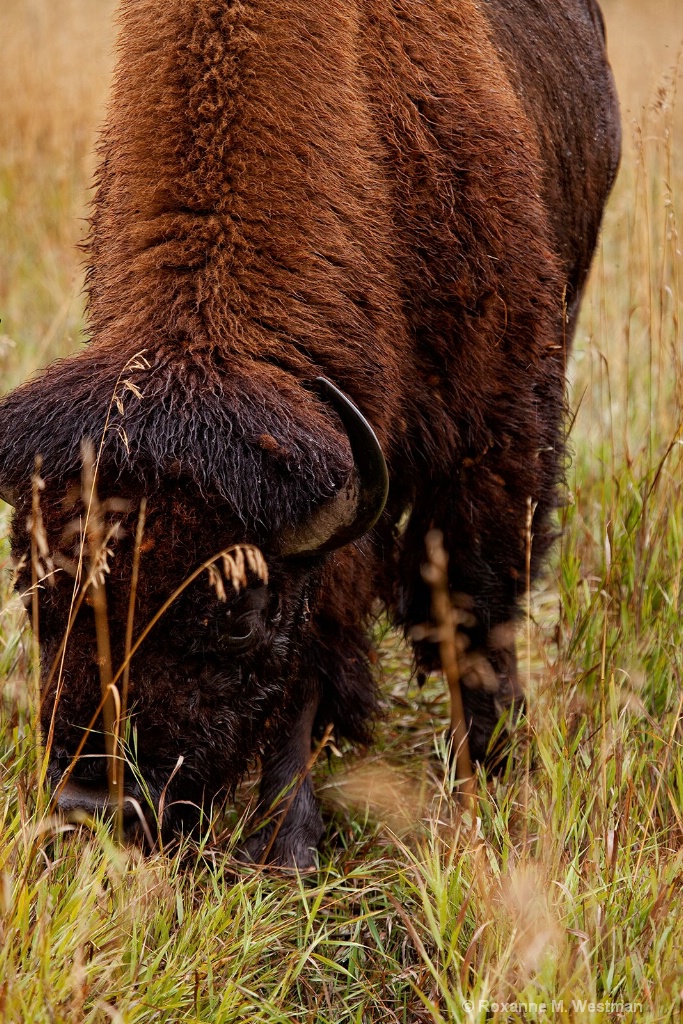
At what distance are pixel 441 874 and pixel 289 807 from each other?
0.90 m

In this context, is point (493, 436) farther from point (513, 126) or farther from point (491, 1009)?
point (491, 1009)

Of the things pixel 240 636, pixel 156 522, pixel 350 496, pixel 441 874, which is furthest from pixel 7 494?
pixel 441 874

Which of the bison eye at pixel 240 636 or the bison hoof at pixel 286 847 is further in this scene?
the bison hoof at pixel 286 847

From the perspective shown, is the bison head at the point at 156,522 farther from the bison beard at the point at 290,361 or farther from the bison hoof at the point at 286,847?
the bison hoof at the point at 286,847

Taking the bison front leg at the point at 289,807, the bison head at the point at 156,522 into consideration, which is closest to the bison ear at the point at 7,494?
the bison head at the point at 156,522

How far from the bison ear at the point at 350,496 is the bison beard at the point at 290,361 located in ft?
0.05

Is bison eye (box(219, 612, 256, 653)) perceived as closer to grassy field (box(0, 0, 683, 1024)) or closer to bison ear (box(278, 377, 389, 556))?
bison ear (box(278, 377, 389, 556))

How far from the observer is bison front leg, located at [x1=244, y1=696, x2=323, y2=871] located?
334cm

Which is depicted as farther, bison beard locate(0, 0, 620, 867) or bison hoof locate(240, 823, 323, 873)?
bison hoof locate(240, 823, 323, 873)

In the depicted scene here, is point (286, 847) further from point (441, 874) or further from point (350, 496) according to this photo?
point (350, 496)

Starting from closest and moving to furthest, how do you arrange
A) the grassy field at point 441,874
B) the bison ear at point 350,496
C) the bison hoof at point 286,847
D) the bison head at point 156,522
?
the grassy field at point 441,874, the bison head at point 156,522, the bison ear at point 350,496, the bison hoof at point 286,847

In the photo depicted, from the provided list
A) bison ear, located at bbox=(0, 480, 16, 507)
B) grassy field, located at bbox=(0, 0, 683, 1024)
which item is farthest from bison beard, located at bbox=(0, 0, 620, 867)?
grassy field, located at bbox=(0, 0, 683, 1024)

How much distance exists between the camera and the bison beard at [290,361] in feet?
7.92

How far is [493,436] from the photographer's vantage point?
10.9ft
